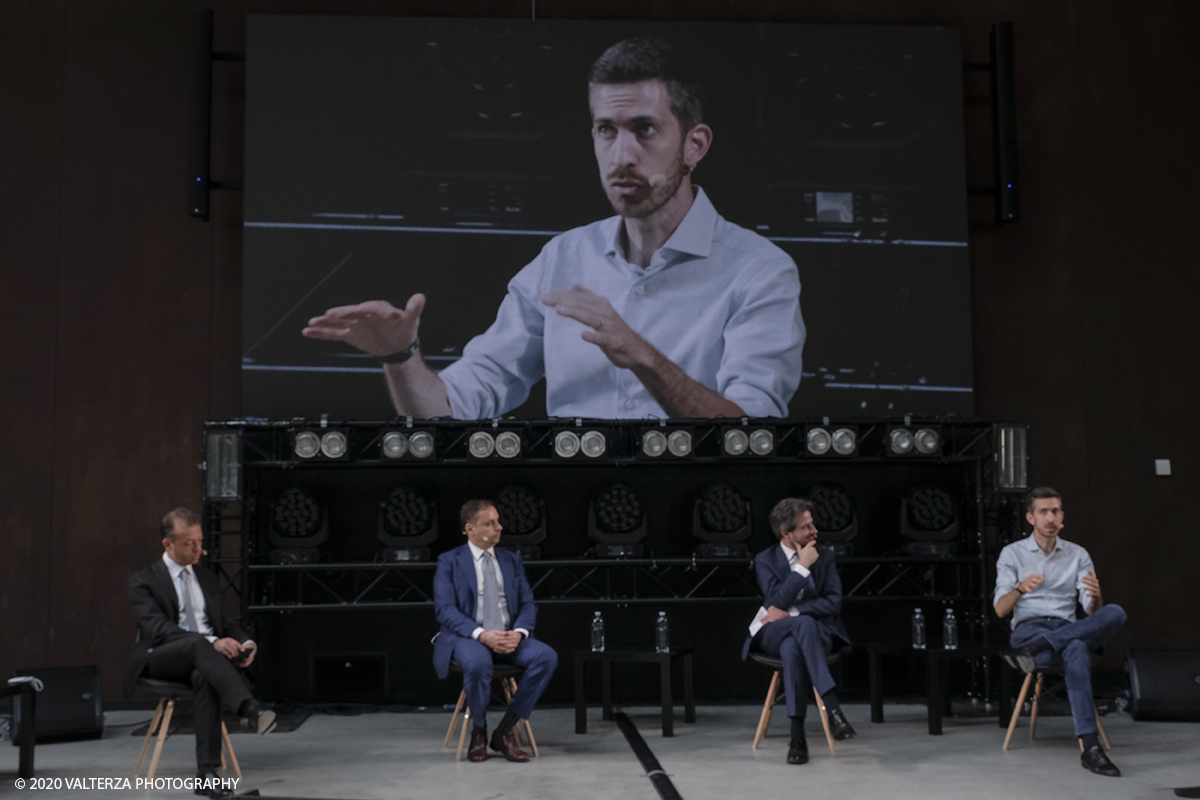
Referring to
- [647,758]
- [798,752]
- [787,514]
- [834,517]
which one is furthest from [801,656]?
[834,517]

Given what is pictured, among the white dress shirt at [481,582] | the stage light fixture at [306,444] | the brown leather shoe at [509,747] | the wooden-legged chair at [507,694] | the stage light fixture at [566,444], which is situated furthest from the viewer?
the stage light fixture at [566,444]

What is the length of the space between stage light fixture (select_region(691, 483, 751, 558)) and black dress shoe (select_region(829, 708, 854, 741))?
1329mm

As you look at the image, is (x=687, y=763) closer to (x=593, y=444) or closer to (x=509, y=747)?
(x=509, y=747)

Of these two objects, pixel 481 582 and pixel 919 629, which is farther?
pixel 919 629

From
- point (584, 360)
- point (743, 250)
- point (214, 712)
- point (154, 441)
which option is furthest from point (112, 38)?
point (214, 712)

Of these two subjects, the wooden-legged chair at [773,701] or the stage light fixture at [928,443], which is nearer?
the wooden-legged chair at [773,701]

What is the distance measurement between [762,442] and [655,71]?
2.65 metres

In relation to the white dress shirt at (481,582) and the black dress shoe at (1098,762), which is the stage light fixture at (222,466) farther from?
the black dress shoe at (1098,762)

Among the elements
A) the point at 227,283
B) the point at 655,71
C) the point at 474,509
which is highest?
the point at 655,71

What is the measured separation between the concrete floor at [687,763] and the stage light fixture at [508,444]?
1574 millimetres

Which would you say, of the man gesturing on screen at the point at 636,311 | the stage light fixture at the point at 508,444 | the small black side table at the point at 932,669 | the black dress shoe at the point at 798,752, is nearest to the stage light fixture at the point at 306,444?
the man gesturing on screen at the point at 636,311

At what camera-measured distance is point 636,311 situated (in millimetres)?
6980

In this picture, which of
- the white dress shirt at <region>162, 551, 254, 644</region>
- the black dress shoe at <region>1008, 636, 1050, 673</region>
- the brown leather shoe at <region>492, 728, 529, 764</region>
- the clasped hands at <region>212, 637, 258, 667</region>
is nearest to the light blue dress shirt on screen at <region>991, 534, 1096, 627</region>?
the black dress shoe at <region>1008, 636, 1050, 673</region>

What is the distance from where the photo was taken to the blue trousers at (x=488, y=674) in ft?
16.2
